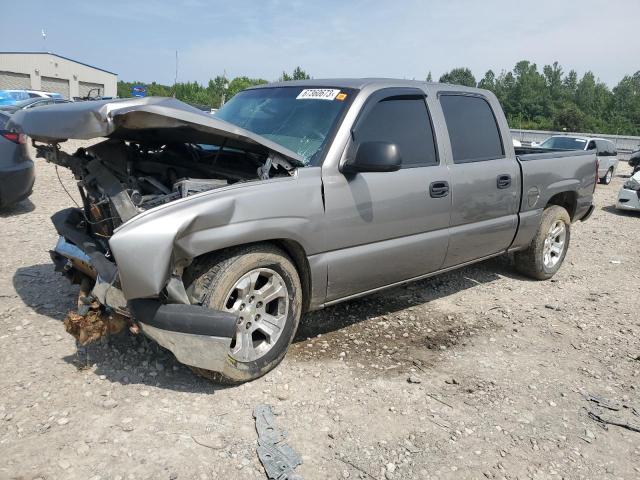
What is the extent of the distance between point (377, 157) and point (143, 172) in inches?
64.8

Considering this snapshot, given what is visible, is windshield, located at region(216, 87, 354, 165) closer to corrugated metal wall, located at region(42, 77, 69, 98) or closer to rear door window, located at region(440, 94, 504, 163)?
rear door window, located at region(440, 94, 504, 163)

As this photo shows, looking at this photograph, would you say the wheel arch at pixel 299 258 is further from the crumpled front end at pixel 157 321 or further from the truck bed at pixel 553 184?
the truck bed at pixel 553 184

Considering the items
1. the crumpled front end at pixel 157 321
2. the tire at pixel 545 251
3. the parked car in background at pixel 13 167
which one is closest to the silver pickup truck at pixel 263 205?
the crumpled front end at pixel 157 321

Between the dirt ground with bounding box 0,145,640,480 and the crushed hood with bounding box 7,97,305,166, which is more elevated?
the crushed hood with bounding box 7,97,305,166

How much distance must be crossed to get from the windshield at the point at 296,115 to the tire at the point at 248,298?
751 millimetres

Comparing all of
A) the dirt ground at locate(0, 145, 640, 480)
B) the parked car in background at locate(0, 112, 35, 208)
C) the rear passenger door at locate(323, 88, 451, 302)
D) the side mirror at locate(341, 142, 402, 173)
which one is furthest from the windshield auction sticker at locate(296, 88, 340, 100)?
the parked car in background at locate(0, 112, 35, 208)

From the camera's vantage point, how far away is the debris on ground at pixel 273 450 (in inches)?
97.4

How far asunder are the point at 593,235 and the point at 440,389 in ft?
21.3

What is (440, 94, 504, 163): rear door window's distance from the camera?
435 cm

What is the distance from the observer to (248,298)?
3.16m

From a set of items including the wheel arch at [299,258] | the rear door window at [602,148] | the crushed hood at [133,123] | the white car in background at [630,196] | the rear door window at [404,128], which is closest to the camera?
the crushed hood at [133,123]

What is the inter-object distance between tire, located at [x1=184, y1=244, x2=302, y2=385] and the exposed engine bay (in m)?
0.48

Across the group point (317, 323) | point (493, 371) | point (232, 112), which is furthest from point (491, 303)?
point (232, 112)

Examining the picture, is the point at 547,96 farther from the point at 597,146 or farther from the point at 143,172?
the point at 143,172
